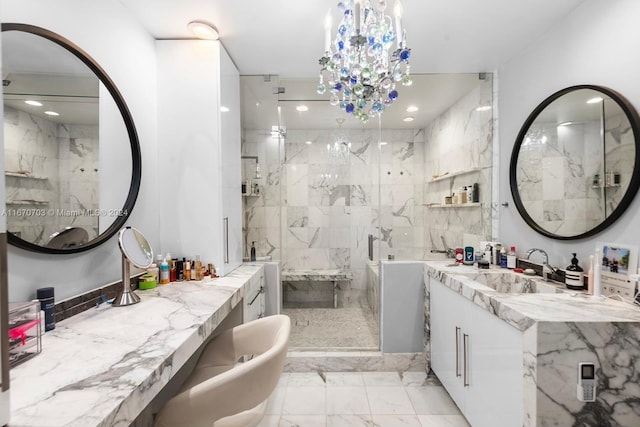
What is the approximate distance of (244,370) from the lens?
1001mm

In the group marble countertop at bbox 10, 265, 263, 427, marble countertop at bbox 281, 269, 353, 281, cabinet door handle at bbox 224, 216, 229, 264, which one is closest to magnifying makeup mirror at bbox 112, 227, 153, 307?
marble countertop at bbox 10, 265, 263, 427

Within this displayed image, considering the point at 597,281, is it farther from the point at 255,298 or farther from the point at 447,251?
the point at 255,298

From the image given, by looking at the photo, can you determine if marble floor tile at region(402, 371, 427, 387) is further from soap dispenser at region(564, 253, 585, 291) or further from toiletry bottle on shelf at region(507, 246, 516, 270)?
soap dispenser at region(564, 253, 585, 291)

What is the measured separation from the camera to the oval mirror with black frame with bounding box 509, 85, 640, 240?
1469 mm

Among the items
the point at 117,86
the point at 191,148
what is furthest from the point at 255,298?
the point at 117,86

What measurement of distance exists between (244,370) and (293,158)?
277 cm

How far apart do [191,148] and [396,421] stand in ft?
7.36

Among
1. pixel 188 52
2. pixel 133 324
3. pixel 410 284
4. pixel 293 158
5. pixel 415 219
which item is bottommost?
pixel 410 284

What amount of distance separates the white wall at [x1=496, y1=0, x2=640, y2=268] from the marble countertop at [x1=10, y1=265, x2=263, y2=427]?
6.68 feet

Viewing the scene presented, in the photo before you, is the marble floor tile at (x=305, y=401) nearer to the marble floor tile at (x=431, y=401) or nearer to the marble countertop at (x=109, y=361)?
the marble floor tile at (x=431, y=401)

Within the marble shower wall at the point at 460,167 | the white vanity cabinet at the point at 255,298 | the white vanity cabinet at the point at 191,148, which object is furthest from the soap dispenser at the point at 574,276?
the white vanity cabinet at the point at 191,148

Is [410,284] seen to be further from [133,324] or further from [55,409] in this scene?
[55,409]

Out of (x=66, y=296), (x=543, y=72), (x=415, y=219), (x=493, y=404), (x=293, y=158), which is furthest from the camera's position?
(x=293, y=158)

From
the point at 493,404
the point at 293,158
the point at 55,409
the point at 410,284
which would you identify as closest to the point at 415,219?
the point at 410,284
